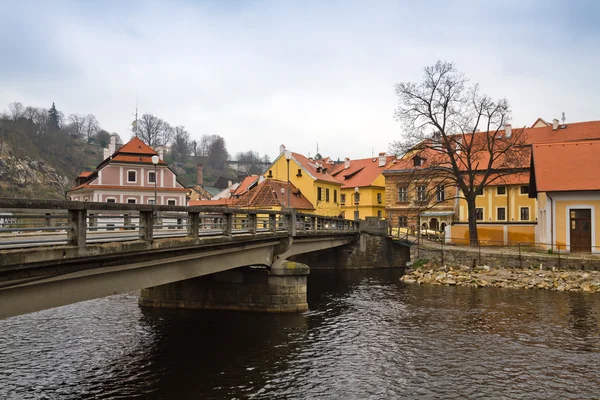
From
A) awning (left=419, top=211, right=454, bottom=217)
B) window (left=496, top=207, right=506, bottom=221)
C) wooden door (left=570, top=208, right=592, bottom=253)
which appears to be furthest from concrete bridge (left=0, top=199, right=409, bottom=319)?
window (left=496, top=207, right=506, bottom=221)

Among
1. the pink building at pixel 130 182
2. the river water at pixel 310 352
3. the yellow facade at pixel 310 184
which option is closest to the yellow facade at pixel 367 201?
the yellow facade at pixel 310 184

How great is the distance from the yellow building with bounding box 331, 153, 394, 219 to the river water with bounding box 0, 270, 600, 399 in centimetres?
3905

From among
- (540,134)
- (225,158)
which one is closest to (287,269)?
(540,134)

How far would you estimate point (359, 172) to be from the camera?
64750mm

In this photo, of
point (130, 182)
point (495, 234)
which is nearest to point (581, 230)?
point (495, 234)

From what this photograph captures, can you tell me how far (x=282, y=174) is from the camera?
187 feet

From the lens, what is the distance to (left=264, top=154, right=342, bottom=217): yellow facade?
54031mm

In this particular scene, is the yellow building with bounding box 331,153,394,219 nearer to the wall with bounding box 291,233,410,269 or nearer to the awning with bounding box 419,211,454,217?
the awning with bounding box 419,211,454,217

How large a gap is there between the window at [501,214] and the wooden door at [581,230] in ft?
48.1

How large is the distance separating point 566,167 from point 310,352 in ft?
86.2

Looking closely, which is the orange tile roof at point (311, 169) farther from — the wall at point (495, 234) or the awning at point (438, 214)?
the wall at point (495, 234)

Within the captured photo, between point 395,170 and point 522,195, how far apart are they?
12961 millimetres

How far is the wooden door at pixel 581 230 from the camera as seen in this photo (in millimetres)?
30031

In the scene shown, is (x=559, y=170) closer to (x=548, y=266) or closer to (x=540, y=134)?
(x=548, y=266)
